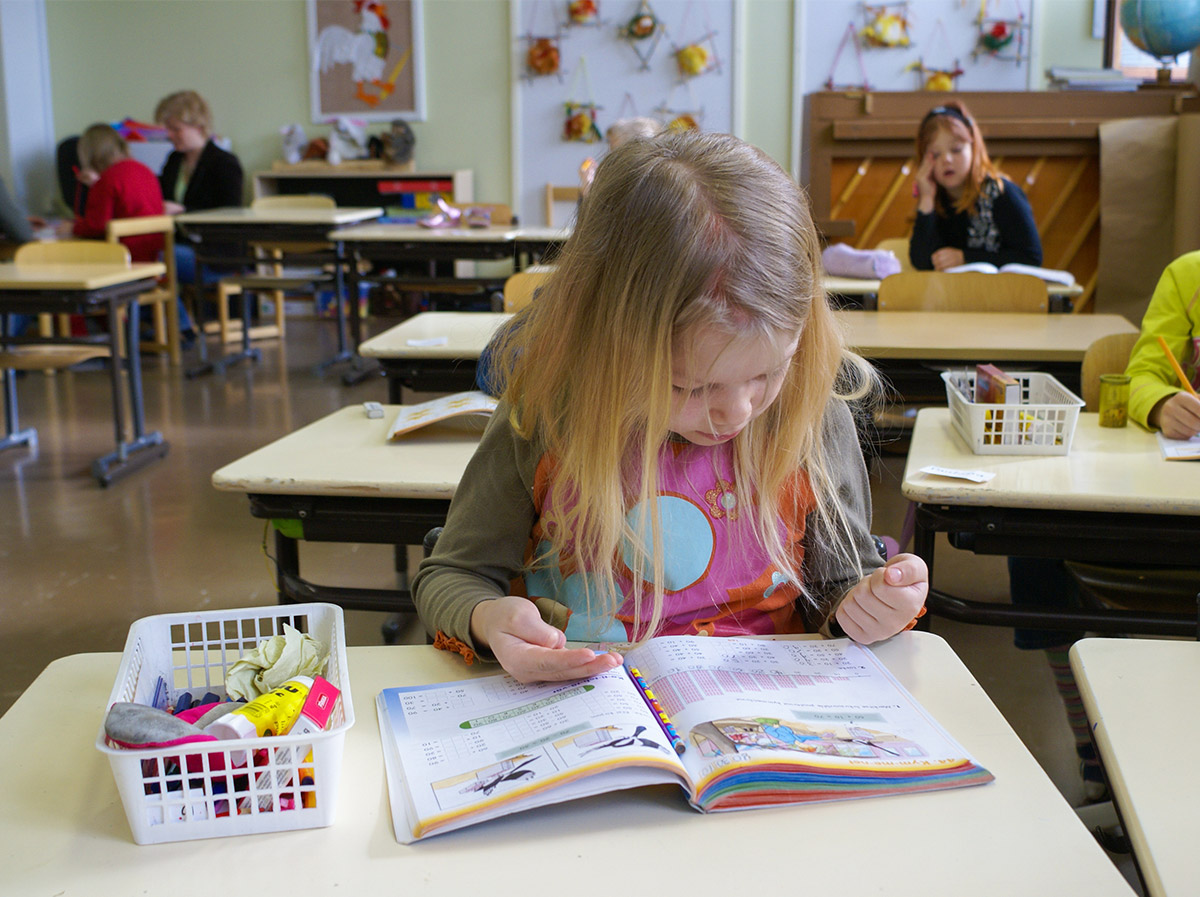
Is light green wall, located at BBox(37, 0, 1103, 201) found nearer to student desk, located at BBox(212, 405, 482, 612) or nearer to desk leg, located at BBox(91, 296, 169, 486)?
desk leg, located at BBox(91, 296, 169, 486)

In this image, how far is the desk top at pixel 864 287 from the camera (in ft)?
11.0

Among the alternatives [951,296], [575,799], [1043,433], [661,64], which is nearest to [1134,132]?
[951,296]

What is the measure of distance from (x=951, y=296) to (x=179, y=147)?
5297 millimetres

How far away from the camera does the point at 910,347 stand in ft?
8.48

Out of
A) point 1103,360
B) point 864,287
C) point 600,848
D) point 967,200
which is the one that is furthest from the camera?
point 967,200

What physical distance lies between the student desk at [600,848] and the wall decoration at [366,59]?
7.12 m

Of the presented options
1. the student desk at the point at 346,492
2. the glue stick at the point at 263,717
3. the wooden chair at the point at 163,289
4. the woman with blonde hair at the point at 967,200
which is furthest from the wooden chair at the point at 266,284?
the glue stick at the point at 263,717

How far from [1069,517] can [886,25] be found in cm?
577

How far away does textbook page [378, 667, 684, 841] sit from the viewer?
722 mm

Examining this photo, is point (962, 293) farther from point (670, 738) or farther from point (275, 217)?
point (275, 217)

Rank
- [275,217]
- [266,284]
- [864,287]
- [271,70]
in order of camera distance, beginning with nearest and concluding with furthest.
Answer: [864,287]
[275,217]
[266,284]
[271,70]

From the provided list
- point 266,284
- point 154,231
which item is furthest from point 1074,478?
point 154,231

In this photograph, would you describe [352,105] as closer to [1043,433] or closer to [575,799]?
[1043,433]

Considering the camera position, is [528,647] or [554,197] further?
[554,197]
